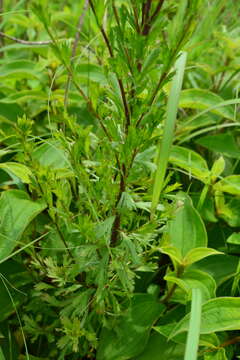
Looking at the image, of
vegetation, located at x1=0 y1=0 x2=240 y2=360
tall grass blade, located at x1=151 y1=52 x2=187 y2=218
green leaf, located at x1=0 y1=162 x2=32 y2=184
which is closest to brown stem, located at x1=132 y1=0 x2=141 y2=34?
vegetation, located at x1=0 y1=0 x2=240 y2=360

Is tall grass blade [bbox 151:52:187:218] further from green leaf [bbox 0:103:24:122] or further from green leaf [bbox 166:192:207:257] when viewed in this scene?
green leaf [bbox 0:103:24:122]

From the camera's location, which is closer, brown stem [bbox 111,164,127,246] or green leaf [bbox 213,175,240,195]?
brown stem [bbox 111,164,127,246]

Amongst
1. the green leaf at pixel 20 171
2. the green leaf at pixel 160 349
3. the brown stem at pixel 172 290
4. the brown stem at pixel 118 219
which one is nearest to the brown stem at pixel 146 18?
the brown stem at pixel 118 219

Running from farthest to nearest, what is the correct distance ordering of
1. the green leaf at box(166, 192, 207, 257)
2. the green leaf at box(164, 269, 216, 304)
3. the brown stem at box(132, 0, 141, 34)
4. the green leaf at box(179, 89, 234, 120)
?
1. the green leaf at box(179, 89, 234, 120)
2. the green leaf at box(166, 192, 207, 257)
3. the green leaf at box(164, 269, 216, 304)
4. the brown stem at box(132, 0, 141, 34)

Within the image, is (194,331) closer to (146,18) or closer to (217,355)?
(217,355)

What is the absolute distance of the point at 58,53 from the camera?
1.97 ft

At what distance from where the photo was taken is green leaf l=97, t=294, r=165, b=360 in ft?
2.68

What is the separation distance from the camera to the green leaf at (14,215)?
0.79 meters

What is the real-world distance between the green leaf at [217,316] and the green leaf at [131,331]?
114 mm

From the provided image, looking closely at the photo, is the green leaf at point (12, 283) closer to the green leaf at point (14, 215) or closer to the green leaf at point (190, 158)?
the green leaf at point (14, 215)

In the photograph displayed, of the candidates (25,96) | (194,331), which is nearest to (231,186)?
(194,331)

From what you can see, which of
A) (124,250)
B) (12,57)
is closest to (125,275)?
(124,250)

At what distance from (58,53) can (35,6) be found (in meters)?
0.07

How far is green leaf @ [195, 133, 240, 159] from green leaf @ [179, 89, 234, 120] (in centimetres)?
6
